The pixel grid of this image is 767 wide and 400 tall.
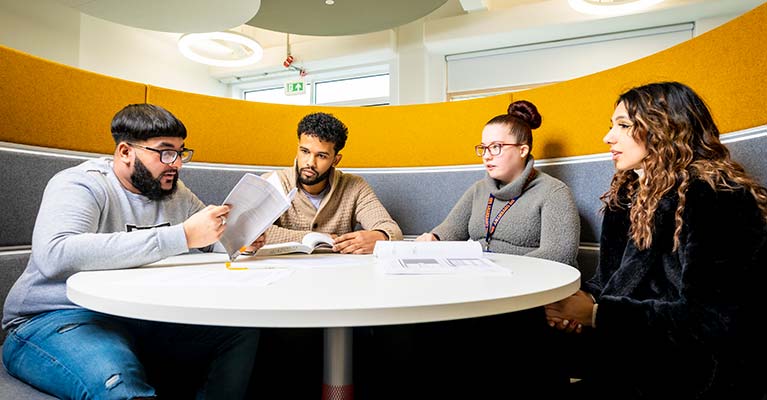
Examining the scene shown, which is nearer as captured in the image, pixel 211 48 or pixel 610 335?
pixel 610 335

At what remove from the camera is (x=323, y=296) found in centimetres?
70

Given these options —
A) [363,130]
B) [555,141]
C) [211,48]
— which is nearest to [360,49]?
[211,48]

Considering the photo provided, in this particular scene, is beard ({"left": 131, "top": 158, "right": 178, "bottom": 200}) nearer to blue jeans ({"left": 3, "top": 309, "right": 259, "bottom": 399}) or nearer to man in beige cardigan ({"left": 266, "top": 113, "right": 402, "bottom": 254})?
blue jeans ({"left": 3, "top": 309, "right": 259, "bottom": 399})

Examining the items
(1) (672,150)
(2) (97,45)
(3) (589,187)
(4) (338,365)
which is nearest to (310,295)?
(4) (338,365)

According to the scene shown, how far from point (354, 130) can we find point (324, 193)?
59cm

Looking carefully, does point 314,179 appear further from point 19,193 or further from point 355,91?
point 355,91

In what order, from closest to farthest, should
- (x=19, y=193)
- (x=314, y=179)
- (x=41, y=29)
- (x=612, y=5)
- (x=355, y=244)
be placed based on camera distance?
(x=19, y=193), (x=355, y=244), (x=314, y=179), (x=612, y=5), (x=41, y=29)

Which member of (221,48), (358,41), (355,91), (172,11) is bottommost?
(172,11)

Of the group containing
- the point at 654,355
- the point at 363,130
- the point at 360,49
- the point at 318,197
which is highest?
the point at 360,49

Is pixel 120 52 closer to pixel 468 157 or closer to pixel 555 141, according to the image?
pixel 468 157

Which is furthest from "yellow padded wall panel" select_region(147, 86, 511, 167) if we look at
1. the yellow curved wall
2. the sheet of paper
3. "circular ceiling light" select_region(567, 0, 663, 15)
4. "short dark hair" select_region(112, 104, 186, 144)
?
"circular ceiling light" select_region(567, 0, 663, 15)

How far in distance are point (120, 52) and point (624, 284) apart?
248 inches

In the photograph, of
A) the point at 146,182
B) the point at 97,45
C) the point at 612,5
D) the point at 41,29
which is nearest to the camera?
the point at 146,182

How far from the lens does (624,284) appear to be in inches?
43.6
